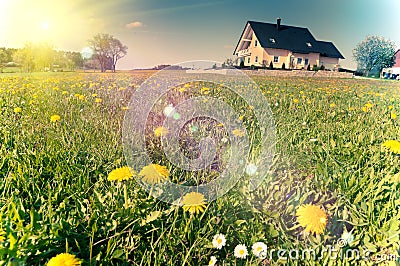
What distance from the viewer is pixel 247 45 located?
4.37 ft

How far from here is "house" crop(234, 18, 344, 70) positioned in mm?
1285

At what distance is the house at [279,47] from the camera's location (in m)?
1.29

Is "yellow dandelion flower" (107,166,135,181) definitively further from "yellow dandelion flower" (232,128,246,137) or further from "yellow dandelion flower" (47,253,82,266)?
"yellow dandelion flower" (232,128,246,137)

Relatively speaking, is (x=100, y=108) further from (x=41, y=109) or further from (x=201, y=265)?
(x=201, y=265)

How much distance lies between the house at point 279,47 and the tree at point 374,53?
148 mm

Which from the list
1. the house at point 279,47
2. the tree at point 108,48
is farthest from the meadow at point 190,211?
the house at point 279,47

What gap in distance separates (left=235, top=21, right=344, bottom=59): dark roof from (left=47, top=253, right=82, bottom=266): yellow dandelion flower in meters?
1.05

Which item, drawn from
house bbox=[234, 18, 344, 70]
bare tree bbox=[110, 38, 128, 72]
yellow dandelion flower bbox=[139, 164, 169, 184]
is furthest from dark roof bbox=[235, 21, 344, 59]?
yellow dandelion flower bbox=[139, 164, 169, 184]

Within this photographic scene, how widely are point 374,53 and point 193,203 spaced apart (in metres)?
2.00

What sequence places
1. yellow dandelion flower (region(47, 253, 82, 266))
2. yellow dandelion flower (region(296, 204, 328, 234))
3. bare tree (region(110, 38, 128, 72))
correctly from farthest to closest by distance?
1. bare tree (region(110, 38, 128, 72))
2. yellow dandelion flower (region(296, 204, 328, 234))
3. yellow dandelion flower (region(47, 253, 82, 266))

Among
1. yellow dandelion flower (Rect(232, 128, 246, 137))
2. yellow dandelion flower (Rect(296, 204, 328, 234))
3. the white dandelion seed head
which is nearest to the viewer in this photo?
yellow dandelion flower (Rect(296, 204, 328, 234))

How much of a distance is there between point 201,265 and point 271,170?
0.39 meters

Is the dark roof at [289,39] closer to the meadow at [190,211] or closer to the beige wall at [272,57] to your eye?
the beige wall at [272,57]

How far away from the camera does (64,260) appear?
17.1 inches
